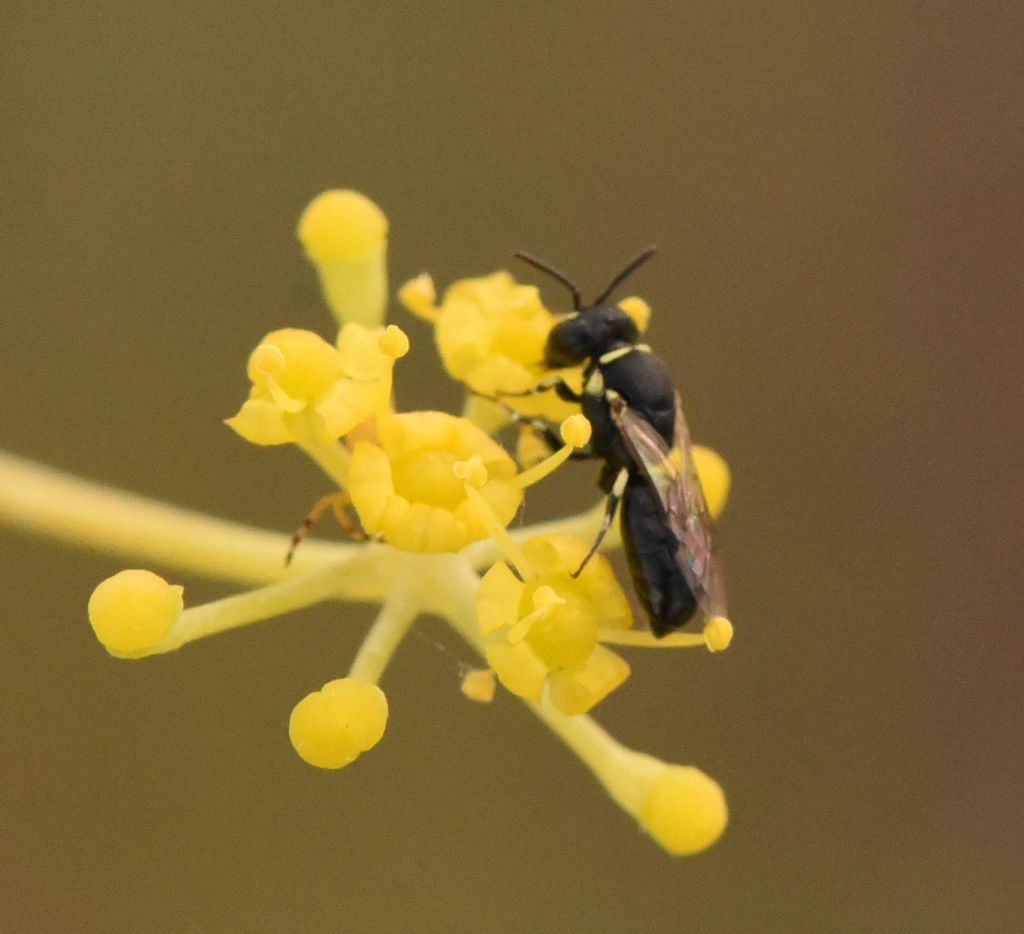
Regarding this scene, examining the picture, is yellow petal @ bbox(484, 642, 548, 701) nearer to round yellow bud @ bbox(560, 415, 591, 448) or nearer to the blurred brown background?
round yellow bud @ bbox(560, 415, 591, 448)

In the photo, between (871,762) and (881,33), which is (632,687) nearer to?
(871,762)

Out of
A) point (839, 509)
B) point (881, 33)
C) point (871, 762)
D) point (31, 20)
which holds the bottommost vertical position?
point (871, 762)

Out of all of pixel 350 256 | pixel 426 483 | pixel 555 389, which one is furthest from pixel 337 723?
pixel 350 256

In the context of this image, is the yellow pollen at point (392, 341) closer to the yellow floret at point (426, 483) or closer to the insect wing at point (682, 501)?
the yellow floret at point (426, 483)

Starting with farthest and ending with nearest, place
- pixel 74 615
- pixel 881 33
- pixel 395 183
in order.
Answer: pixel 881 33 → pixel 395 183 → pixel 74 615

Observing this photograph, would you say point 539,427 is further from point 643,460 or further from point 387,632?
point 387,632

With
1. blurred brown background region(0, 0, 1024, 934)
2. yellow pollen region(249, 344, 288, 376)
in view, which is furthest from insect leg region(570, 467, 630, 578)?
blurred brown background region(0, 0, 1024, 934)

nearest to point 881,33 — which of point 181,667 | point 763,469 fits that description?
point 763,469

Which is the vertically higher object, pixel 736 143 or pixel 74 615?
pixel 736 143
